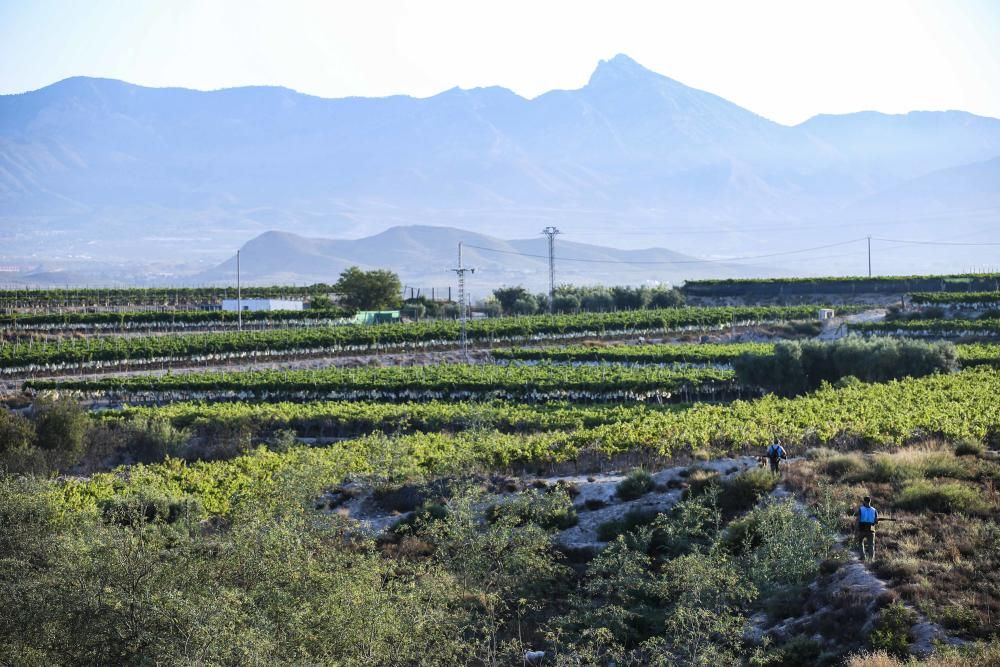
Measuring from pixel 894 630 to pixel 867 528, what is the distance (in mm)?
3676

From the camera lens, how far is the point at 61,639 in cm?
2392

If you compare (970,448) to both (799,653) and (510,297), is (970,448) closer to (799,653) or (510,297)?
(799,653)

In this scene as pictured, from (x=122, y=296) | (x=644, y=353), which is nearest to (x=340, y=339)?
(x=644, y=353)

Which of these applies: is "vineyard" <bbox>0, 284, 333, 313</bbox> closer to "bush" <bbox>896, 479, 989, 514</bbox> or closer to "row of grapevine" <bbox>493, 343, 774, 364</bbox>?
"row of grapevine" <bbox>493, 343, 774, 364</bbox>

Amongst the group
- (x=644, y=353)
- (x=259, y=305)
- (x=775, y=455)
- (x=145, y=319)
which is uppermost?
(x=259, y=305)

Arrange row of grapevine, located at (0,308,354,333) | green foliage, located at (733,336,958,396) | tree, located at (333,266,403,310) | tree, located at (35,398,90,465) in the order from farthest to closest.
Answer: tree, located at (333,266,403,310) < row of grapevine, located at (0,308,354,333) < green foliage, located at (733,336,958,396) < tree, located at (35,398,90,465)

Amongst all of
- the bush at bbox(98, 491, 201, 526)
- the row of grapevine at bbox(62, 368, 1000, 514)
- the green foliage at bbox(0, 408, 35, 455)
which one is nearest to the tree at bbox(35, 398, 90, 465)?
the green foliage at bbox(0, 408, 35, 455)

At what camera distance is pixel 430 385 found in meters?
68.2

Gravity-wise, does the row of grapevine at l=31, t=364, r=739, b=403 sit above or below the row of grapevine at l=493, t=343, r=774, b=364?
below

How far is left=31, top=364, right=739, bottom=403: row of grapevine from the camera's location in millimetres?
66938

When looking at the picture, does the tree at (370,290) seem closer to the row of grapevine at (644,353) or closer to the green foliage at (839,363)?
the row of grapevine at (644,353)

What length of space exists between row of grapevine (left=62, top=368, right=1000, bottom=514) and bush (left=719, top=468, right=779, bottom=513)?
20.2 ft

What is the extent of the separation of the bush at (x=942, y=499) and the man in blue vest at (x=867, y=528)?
13.2 ft

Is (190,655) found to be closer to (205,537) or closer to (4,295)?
(205,537)
